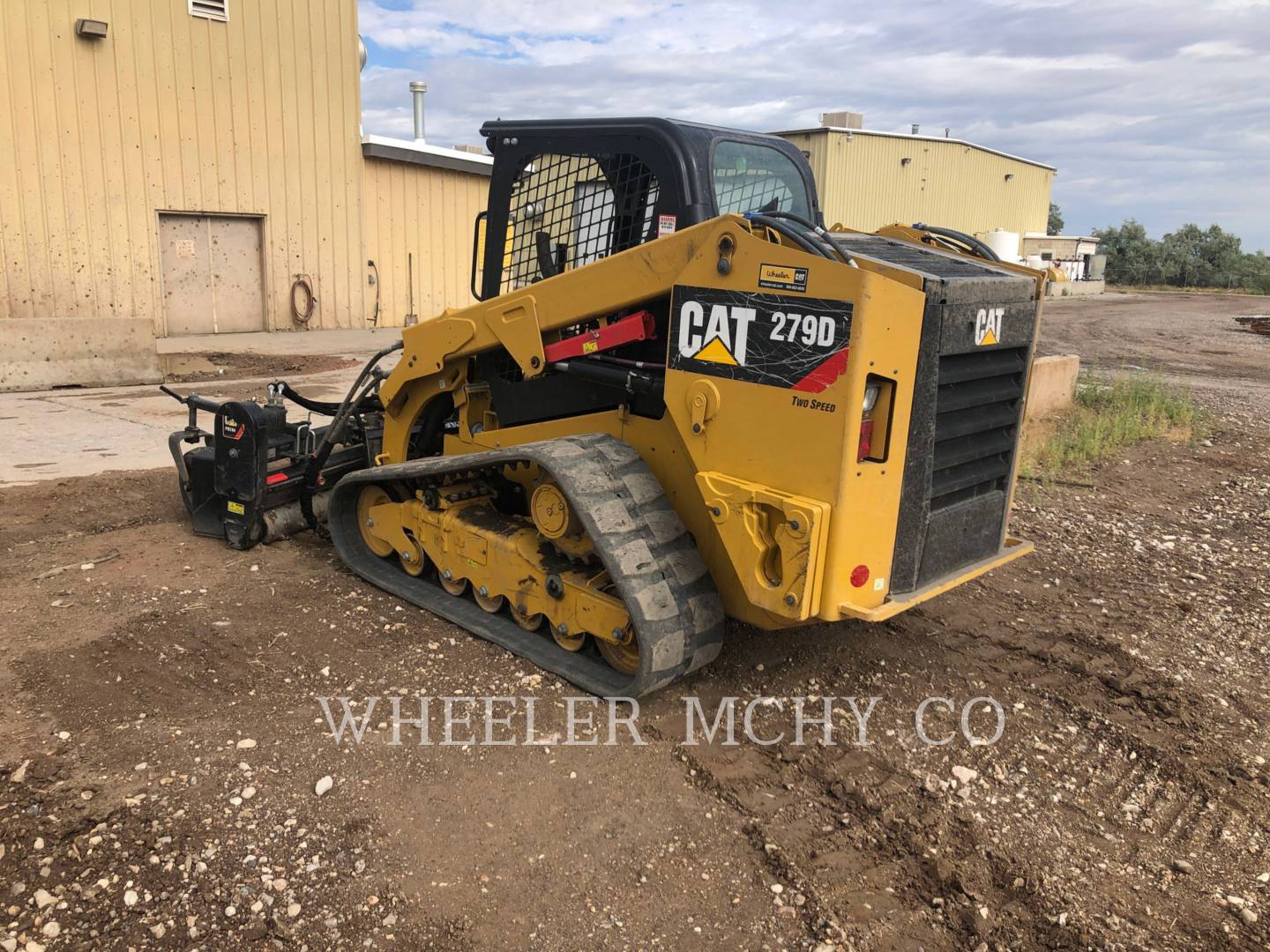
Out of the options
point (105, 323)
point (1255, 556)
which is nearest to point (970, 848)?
point (1255, 556)

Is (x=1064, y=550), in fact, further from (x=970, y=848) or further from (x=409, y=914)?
(x=409, y=914)

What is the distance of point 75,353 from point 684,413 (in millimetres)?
9618

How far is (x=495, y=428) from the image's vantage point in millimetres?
4895

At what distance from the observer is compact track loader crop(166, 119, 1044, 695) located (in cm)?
340

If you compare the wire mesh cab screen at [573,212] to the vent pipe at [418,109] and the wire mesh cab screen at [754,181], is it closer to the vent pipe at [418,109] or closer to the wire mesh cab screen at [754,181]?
the wire mesh cab screen at [754,181]

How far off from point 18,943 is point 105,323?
10149 mm

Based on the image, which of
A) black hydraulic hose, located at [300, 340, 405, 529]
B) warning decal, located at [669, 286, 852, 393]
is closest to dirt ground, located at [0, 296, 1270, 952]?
black hydraulic hose, located at [300, 340, 405, 529]

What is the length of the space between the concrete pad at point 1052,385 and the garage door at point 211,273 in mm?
11722

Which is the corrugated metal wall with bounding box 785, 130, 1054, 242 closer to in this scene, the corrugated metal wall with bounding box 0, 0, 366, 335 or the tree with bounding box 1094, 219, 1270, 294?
the tree with bounding box 1094, 219, 1270, 294

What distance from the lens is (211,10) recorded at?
14406 mm

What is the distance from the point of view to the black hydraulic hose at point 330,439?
17.6 ft

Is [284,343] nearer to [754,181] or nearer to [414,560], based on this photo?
[414,560]

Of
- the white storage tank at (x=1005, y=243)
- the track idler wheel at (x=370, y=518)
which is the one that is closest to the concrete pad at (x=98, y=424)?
the track idler wheel at (x=370, y=518)

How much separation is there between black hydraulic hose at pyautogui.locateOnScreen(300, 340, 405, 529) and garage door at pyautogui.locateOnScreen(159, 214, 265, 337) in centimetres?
1071
